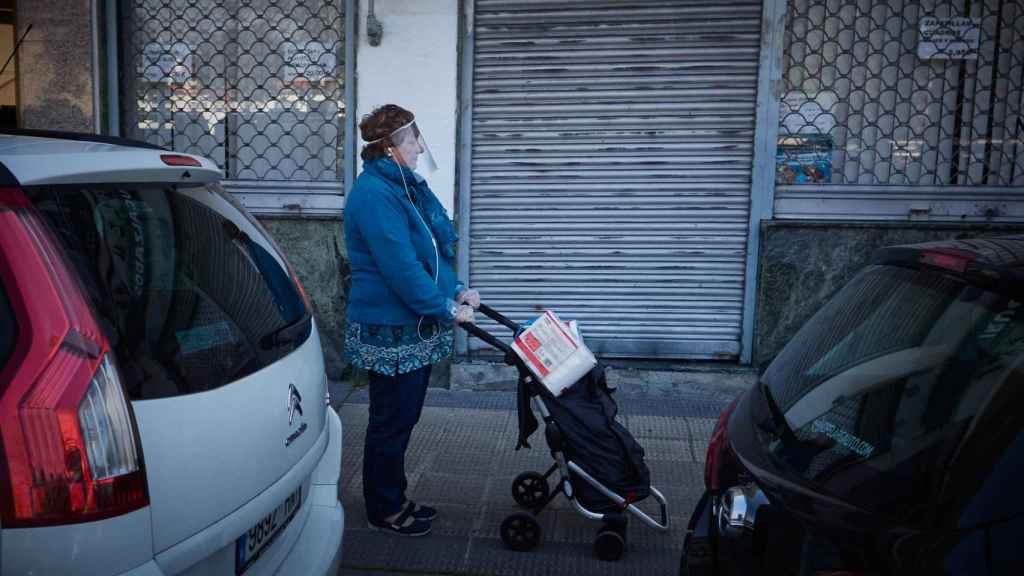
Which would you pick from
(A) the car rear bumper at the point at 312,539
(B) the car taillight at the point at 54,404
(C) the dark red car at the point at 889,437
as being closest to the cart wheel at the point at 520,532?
(A) the car rear bumper at the point at 312,539

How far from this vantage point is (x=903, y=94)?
6457mm

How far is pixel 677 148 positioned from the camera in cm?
652

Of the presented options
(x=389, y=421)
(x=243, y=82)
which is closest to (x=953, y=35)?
A: (x=389, y=421)

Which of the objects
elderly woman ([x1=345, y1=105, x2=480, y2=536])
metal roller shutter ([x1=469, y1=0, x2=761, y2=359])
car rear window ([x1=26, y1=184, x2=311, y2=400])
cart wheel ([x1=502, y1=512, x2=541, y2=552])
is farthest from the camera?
metal roller shutter ([x1=469, y1=0, x2=761, y2=359])

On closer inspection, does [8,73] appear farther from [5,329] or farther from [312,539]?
[5,329]

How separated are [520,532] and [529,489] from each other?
36cm

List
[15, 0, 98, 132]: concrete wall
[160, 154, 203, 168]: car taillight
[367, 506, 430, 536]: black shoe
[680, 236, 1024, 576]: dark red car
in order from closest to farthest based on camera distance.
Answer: [680, 236, 1024, 576]: dark red car < [160, 154, 203, 168]: car taillight < [367, 506, 430, 536]: black shoe < [15, 0, 98, 132]: concrete wall

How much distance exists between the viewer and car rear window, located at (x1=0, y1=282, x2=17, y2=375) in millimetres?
1912

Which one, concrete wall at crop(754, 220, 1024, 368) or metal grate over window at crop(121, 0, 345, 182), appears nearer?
concrete wall at crop(754, 220, 1024, 368)

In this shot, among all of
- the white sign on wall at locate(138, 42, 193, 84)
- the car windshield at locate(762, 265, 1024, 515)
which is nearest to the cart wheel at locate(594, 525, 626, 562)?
the car windshield at locate(762, 265, 1024, 515)

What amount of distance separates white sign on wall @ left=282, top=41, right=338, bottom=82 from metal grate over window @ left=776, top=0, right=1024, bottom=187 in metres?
3.24

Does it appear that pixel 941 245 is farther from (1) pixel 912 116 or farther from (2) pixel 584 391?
(1) pixel 912 116

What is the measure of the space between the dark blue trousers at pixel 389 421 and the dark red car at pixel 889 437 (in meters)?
1.74

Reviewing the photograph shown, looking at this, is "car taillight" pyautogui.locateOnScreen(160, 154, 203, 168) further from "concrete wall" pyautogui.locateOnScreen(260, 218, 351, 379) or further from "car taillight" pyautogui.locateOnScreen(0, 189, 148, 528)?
"concrete wall" pyautogui.locateOnScreen(260, 218, 351, 379)
